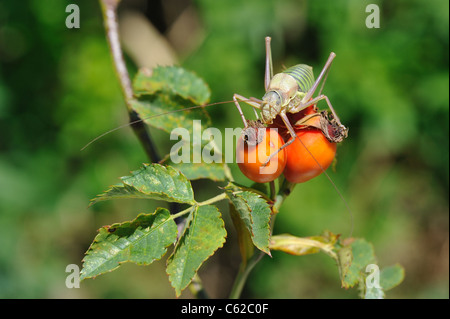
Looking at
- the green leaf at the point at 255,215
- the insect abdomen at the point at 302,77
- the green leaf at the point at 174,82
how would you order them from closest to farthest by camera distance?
the green leaf at the point at 255,215
the insect abdomen at the point at 302,77
the green leaf at the point at 174,82

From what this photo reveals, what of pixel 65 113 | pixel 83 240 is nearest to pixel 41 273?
pixel 83 240

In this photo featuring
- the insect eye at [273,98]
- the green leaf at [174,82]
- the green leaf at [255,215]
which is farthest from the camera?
the green leaf at [174,82]

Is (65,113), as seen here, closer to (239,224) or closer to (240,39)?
(240,39)

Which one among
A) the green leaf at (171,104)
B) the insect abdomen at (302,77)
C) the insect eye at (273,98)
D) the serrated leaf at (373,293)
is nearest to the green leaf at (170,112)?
the green leaf at (171,104)

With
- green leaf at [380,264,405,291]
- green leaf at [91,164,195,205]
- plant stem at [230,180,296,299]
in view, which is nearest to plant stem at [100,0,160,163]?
green leaf at [91,164,195,205]

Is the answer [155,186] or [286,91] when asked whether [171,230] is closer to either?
[155,186]

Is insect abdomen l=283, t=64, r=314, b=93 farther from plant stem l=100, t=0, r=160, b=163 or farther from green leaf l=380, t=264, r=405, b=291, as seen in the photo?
green leaf l=380, t=264, r=405, b=291

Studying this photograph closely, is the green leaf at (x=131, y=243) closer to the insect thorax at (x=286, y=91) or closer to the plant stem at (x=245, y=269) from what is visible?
the plant stem at (x=245, y=269)

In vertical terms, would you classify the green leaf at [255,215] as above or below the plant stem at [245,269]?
above
